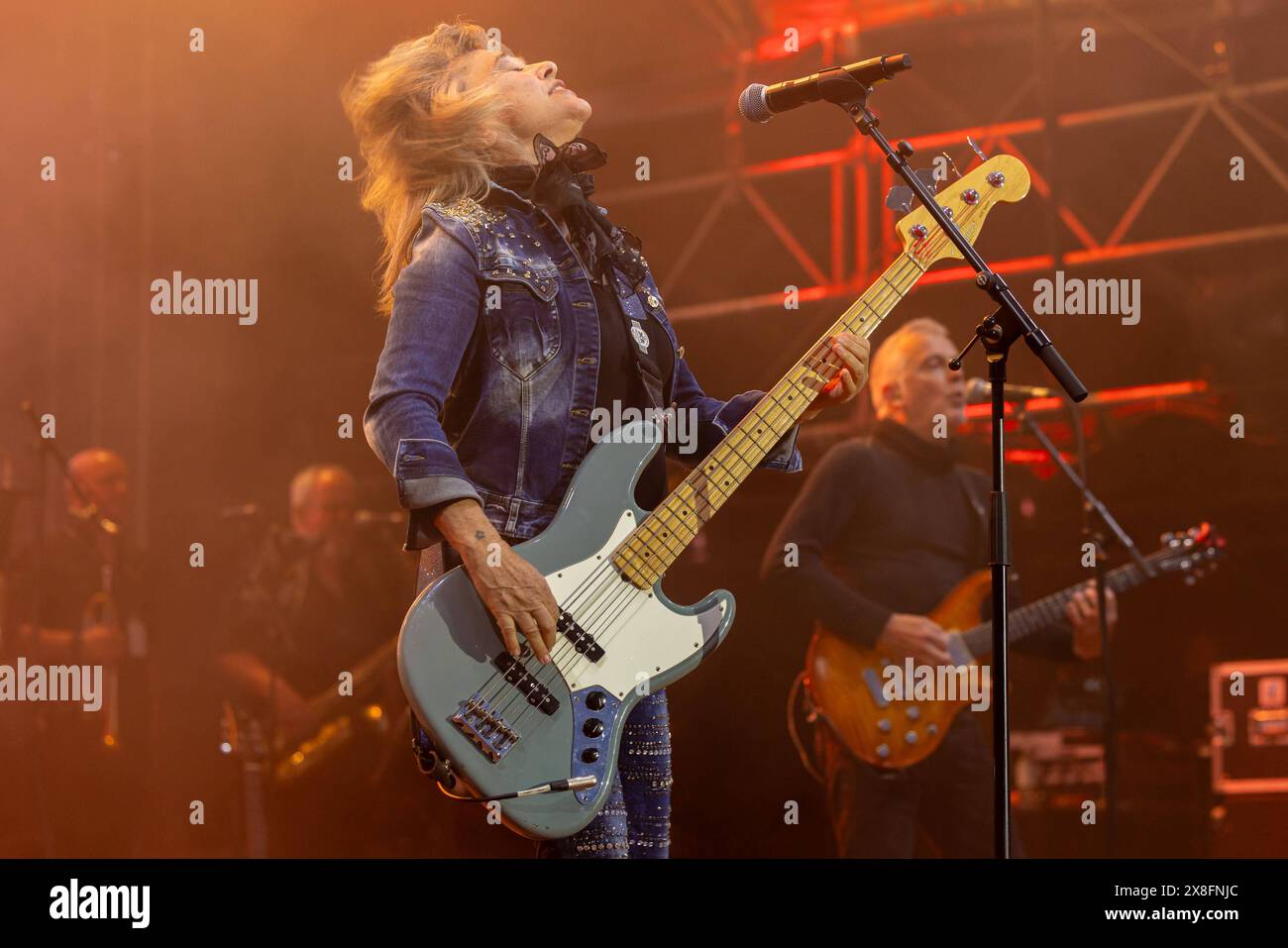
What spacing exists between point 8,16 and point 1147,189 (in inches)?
159

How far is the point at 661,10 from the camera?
4.67 m

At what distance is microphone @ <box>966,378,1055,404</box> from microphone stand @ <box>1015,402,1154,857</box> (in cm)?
7

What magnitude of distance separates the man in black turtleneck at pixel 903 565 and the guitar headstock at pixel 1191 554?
0.84ft

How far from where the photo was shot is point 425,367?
7.94ft

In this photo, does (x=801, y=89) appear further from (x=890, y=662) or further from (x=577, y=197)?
(x=890, y=662)

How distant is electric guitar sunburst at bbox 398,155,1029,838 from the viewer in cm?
230

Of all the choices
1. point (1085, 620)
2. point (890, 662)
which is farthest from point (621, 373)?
point (1085, 620)

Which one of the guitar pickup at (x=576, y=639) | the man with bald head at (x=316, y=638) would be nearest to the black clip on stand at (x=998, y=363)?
the guitar pickup at (x=576, y=639)

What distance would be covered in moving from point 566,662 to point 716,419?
669 millimetres

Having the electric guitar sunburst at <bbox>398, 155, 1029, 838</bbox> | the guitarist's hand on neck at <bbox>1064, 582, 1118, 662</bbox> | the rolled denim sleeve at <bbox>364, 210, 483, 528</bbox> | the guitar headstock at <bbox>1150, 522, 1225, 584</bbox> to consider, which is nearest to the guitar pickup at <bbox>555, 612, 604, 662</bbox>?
the electric guitar sunburst at <bbox>398, 155, 1029, 838</bbox>

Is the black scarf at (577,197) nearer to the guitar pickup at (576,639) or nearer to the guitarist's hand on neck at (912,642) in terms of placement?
the guitar pickup at (576,639)

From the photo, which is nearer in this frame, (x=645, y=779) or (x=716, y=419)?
Answer: (x=645, y=779)

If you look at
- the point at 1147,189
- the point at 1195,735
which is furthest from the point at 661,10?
the point at 1195,735
